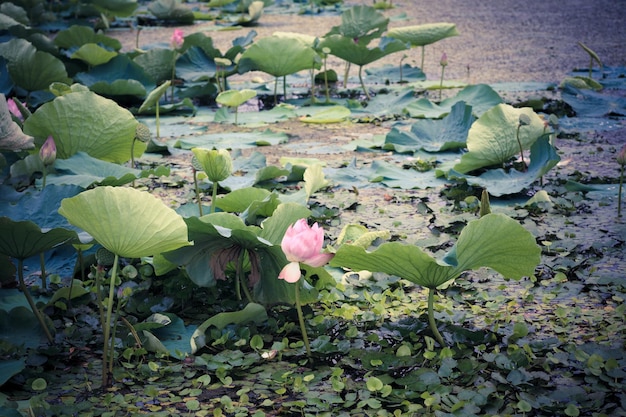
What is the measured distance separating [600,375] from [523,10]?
549 cm

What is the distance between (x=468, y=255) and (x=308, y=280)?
42cm

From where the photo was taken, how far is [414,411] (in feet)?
3.80

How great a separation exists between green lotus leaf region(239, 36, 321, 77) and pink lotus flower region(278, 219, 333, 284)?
83.9 inches

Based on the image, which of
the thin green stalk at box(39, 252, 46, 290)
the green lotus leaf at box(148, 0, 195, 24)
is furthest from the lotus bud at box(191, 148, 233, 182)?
the green lotus leaf at box(148, 0, 195, 24)

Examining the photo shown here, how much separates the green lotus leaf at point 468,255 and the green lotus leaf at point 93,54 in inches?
93.1

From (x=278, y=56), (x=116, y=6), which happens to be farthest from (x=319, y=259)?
(x=116, y=6)

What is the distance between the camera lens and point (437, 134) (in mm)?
2738

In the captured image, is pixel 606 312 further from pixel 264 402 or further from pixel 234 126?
pixel 234 126

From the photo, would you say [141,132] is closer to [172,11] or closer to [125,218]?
[125,218]

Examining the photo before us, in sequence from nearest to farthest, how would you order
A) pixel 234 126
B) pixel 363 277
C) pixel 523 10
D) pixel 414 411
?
1. pixel 414 411
2. pixel 363 277
3. pixel 234 126
4. pixel 523 10

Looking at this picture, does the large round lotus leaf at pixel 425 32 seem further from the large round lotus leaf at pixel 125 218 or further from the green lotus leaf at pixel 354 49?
the large round lotus leaf at pixel 125 218

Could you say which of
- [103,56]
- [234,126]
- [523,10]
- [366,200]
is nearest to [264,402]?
[366,200]

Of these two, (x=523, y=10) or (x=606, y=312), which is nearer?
(x=606, y=312)

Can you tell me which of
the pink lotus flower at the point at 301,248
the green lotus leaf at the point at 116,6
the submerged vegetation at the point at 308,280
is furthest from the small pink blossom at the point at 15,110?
the green lotus leaf at the point at 116,6
